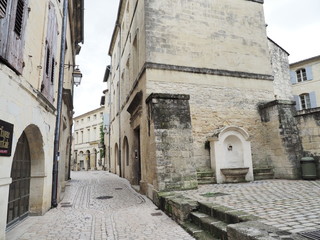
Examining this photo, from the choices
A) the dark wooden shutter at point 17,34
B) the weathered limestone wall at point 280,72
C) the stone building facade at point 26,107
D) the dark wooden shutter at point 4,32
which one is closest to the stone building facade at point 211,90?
the stone building facade at point 26,107

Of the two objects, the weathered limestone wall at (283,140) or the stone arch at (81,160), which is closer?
the weathered limestone wall at (283,140)

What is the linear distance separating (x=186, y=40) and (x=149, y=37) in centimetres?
153

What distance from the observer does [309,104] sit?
17891mm

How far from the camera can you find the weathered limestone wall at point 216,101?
8102 millimetres

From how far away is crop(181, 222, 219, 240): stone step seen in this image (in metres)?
3.55

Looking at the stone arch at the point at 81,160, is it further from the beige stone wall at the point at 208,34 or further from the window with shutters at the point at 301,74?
the beige stone wall at the point at 208,34

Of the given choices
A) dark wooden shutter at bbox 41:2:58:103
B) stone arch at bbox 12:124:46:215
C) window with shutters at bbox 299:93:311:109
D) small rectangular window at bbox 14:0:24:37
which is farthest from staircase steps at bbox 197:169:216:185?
window with shutters at bbox 299:93:311:109

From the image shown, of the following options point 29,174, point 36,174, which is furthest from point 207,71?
point 29,174

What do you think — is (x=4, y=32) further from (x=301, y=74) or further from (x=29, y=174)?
(x=301, y=74)

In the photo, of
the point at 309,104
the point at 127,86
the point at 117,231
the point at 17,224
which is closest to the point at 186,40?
the point at 127,86

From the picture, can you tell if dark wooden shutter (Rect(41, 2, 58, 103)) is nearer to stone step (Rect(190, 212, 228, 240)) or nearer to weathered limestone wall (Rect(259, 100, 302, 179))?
stone step (Rect(190, 212, 228, 240))

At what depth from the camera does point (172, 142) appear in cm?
639

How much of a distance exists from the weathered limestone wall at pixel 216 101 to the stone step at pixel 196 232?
12.4ft

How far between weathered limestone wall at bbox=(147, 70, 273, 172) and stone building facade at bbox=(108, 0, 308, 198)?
37 mm
